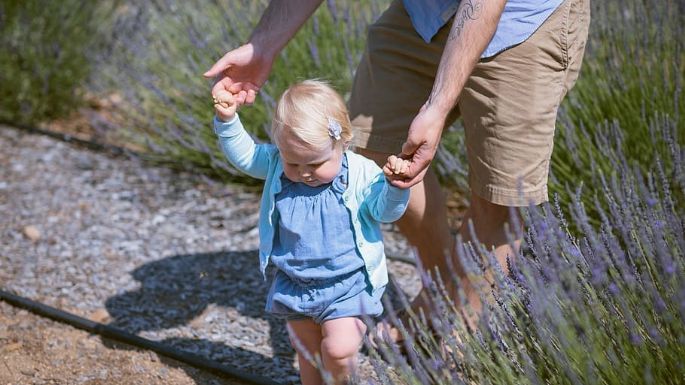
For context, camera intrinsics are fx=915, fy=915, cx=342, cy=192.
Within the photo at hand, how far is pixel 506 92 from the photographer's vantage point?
7.98ft

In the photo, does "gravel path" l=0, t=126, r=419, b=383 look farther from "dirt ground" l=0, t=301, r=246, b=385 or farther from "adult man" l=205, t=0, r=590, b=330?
"adult man" l=205, t=0, r=590, b=330

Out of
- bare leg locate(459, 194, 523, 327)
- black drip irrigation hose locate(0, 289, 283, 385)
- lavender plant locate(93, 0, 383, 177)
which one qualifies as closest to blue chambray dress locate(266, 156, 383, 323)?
bare leg locate(459, 194, 523, 327)

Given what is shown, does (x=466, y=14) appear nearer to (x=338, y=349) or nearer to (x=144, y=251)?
(x=338, y=349)

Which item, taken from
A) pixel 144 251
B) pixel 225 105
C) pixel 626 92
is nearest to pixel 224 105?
pixel 225 105

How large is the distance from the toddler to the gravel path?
0.62m

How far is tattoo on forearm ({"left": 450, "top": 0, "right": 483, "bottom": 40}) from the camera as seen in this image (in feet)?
7.18

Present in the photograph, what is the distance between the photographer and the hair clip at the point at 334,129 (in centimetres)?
220

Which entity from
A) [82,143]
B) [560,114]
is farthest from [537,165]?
[82,143]

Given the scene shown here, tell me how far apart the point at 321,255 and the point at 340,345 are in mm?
230

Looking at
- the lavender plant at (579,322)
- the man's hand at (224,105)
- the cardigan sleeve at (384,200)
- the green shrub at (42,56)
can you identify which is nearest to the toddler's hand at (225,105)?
the man's hand at (224,105)

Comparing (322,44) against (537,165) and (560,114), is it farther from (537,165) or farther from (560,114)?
(537,165)

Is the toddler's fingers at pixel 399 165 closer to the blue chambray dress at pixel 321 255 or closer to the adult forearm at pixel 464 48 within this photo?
the adult forearm at pixel 464 48

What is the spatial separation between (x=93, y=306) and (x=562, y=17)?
201 cm

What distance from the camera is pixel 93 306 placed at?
341cm
